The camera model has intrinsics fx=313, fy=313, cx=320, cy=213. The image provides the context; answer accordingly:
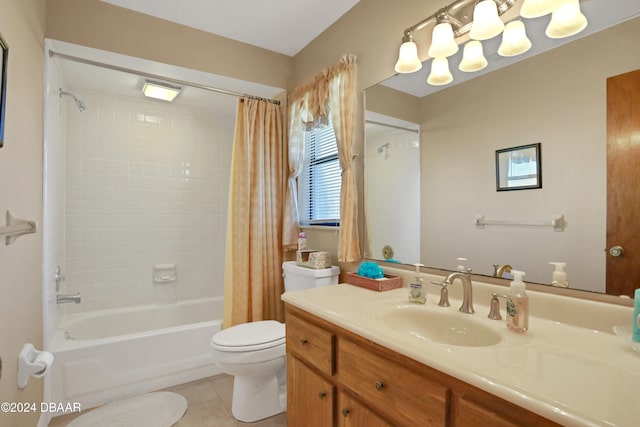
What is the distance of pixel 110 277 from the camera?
2832 mm

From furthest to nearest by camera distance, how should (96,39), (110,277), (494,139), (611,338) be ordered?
1. (110,277)
2. (96,39)
3. (494,139)
4. (611,338)

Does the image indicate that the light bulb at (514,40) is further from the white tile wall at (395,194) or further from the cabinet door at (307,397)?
the cabinet door at (307,397)

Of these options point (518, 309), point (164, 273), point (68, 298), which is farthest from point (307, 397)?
point (164, 273)

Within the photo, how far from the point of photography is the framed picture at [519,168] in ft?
3.84

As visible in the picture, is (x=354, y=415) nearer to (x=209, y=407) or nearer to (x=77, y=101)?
(x=209, y=407)

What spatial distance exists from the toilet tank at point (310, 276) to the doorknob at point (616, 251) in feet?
4.49

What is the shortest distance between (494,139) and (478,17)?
0.49m

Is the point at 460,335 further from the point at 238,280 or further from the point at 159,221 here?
the point at 159,221

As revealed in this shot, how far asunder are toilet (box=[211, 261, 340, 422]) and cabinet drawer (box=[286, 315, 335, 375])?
397 millimetres

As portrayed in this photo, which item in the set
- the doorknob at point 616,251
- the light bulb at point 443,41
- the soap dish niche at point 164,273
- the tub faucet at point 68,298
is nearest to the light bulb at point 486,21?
the light bulb at point 443,41

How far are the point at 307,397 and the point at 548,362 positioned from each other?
0.94 m

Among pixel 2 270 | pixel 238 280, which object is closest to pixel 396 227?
pixel 238 280

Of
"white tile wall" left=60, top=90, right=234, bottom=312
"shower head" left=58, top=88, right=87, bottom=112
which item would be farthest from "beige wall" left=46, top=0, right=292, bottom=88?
"white tile wall" left=60, top=90, right=234, bottom=312

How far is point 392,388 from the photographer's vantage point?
37.7 inches
